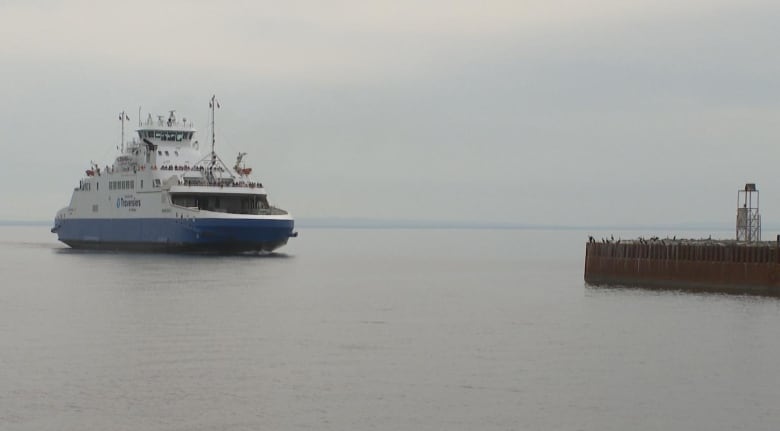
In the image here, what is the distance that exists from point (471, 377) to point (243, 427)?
932 cm

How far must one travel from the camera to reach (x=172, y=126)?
4277 inches

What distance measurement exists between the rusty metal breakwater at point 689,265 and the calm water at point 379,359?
2181 millimetres

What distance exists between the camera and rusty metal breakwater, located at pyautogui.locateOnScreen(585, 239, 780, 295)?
6312cm

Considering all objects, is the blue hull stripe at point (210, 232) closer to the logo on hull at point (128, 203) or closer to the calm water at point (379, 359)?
the logo on hull at point (128, 203)

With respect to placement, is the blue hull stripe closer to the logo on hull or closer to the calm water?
the logo on hull

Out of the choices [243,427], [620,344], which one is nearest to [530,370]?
[620,344]

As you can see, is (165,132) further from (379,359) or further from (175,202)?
(379,359)

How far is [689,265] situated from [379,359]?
109 feet

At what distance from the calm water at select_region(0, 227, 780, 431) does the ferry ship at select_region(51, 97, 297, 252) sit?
25014mm

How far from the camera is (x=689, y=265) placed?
6688 cm

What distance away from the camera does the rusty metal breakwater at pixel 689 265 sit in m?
63.1

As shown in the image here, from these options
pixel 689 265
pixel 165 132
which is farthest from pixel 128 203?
pixel 689 265

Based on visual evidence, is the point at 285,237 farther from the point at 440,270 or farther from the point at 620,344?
the point at 620,344

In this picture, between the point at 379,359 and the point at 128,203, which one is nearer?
the point at 379,359
